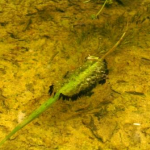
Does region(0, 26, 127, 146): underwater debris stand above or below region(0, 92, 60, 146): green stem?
above

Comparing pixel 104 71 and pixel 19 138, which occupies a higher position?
pixel 104 71

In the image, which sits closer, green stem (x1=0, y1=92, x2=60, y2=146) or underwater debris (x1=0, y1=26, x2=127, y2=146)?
green stem (x1=0, y1=92, x2=60, y2=146)

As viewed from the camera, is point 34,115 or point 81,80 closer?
point 34,115

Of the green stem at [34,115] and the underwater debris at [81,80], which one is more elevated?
the underwater debris at [81,80]

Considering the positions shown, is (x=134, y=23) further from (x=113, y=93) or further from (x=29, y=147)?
(x=29, y=147)

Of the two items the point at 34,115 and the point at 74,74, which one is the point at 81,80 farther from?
the point at 34,115

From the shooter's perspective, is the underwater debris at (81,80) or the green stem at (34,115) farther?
the underwater debris at (81,80)

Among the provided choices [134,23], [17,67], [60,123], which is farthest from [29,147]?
[134,23]

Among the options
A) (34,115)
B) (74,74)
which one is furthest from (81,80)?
(34,115)
